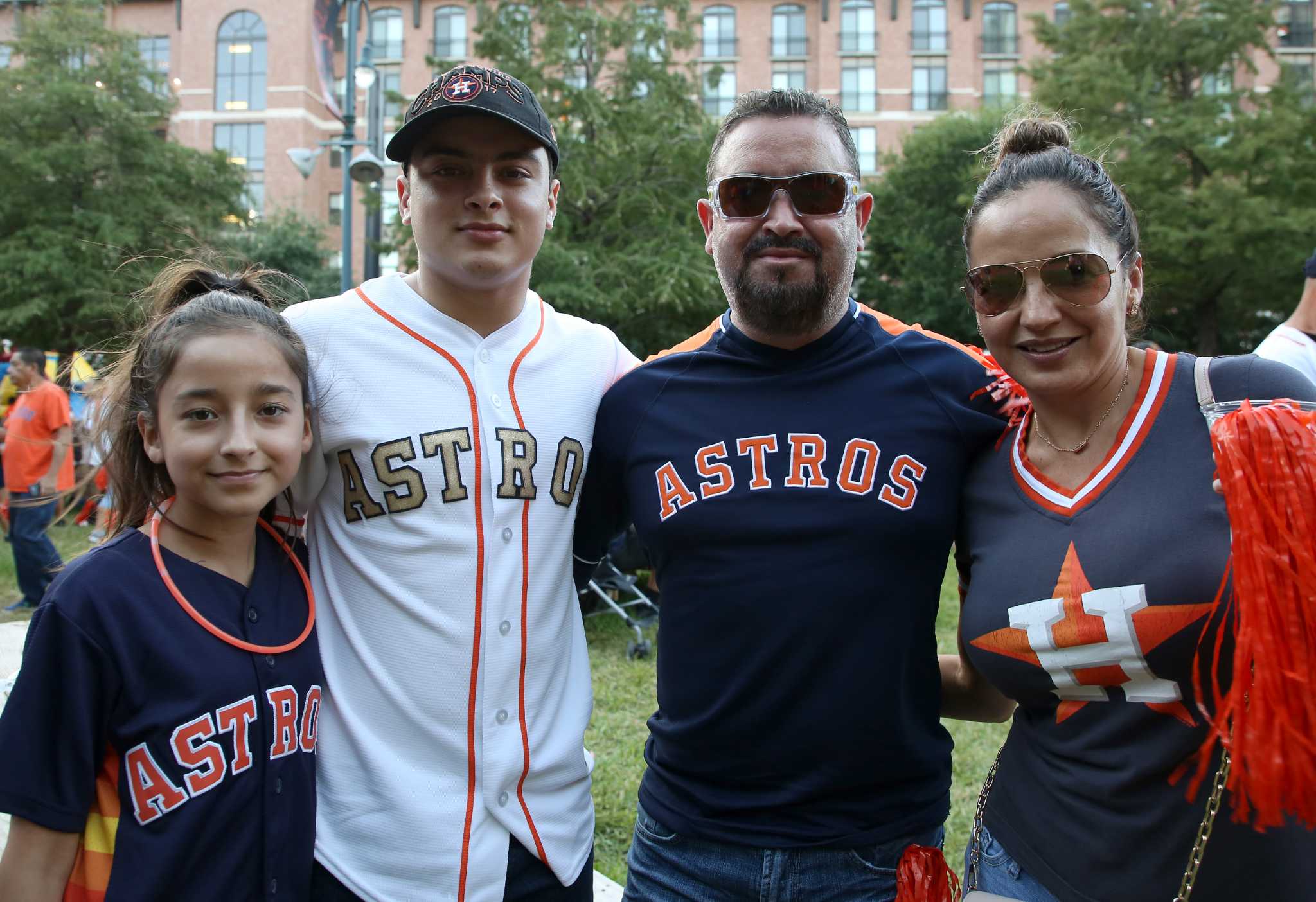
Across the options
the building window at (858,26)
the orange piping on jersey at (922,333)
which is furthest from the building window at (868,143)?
the orange piping on jersey at (922,333)

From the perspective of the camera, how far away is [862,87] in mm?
37438

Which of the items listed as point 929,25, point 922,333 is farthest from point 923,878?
point 929,25

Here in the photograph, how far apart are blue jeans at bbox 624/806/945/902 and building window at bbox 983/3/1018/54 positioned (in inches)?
1593

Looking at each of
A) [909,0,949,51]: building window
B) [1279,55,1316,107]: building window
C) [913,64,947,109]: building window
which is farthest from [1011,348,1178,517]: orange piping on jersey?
[909,0,949,51]: building window

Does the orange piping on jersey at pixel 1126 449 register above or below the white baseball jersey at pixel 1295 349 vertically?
below

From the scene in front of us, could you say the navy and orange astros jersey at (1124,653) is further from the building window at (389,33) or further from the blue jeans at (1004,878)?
the building window at (389,33)

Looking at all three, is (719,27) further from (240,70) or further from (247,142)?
(247,142)

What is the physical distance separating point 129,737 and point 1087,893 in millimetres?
1738

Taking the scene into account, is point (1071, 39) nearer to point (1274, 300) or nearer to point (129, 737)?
point (1274, 300)

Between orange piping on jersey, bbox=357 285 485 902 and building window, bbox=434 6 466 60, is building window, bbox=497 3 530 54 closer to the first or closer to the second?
orange piping on jersey, bbox=357 285 485 902

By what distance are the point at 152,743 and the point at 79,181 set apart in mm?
26455

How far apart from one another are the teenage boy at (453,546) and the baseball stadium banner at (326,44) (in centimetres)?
1129

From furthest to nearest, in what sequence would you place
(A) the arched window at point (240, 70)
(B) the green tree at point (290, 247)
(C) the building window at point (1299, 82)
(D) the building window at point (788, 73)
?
1. (D) the building window at point (788, 73)
2. (A) the arched window at point (240, 70)
3. (B) the green tree at point (290, 247)
4. (C) the building window at point (1299, 82)

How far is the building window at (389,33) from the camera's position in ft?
123
